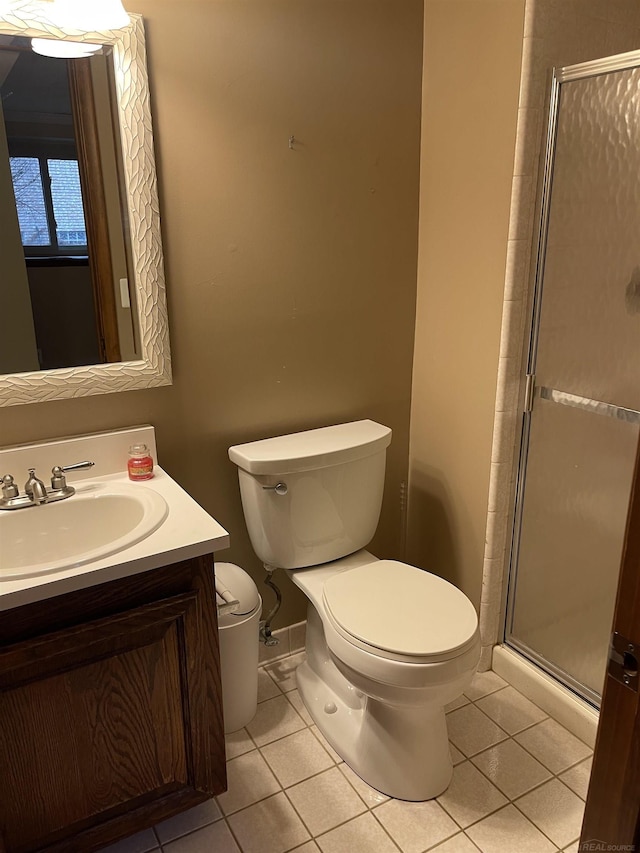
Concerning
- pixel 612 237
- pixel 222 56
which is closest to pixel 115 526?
pixel 222 56

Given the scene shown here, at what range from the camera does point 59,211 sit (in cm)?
155

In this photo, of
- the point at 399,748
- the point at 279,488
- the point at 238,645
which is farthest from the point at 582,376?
the point at 238,645

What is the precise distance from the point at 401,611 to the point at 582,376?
2.55 feet

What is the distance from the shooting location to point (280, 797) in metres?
1.68

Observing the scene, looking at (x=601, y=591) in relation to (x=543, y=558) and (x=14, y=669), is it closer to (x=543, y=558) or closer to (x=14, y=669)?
(x=543, y=558)

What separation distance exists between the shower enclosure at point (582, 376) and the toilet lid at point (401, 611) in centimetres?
39

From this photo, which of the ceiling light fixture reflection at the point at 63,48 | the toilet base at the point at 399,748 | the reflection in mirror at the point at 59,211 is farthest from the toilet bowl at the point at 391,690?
the ceiling light fixture reflection at the point at 63,48

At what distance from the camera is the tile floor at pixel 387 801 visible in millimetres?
1562

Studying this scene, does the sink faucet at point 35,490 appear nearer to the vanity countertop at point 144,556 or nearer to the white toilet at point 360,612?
the vanity countertop at point 144,556

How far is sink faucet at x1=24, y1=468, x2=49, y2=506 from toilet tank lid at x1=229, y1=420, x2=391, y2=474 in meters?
0.51

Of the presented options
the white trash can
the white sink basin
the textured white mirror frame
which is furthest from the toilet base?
the textured white mirror frame

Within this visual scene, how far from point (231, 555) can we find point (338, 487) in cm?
43

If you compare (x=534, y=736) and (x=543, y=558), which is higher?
(x=543, y=558)

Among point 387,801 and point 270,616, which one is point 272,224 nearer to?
point 270,616
